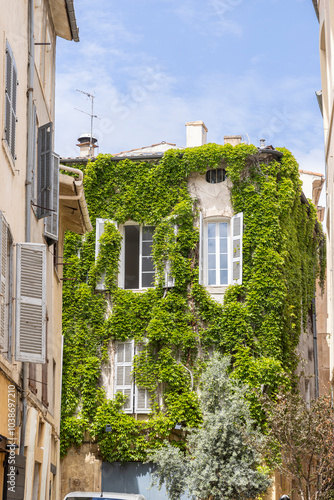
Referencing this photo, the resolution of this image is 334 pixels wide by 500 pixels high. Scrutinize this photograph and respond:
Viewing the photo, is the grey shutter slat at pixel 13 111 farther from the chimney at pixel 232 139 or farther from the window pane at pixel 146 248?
the chimney at pixel 232 139

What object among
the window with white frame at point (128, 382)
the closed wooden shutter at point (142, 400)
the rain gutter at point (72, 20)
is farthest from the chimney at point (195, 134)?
the rain gutter at point (72, 20)

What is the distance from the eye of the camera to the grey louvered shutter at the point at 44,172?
584 inches

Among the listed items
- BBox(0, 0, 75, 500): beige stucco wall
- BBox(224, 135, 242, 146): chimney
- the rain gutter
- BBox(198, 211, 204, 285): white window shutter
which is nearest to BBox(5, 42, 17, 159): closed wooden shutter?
BBox(0, 0, 75, 500): beige stucco wall

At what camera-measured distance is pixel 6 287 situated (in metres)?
11.0

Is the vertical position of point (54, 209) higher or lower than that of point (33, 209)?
higher

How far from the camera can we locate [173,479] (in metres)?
22.4

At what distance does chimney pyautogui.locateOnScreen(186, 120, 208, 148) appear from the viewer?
94.4ft

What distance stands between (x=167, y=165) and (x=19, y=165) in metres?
14.6

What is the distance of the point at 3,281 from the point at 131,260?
1631 cm

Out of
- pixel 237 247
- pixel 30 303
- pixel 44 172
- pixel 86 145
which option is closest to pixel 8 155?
pixel 30 303

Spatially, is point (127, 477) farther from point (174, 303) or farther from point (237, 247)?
point (237, 247)

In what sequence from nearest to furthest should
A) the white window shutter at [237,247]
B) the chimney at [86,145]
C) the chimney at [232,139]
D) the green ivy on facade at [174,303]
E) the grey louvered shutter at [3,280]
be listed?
the grey louvered shutter at [3,280] < the green ivy on facade at [174,303] < the white window shutter at [237,247] < the chimney at [232,139] < the chimney at [86,145]

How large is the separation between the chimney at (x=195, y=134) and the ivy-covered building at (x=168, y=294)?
81cm

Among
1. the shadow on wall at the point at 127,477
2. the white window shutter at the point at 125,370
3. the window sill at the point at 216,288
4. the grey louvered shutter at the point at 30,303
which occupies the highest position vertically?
the window sill at the point at 216,288
